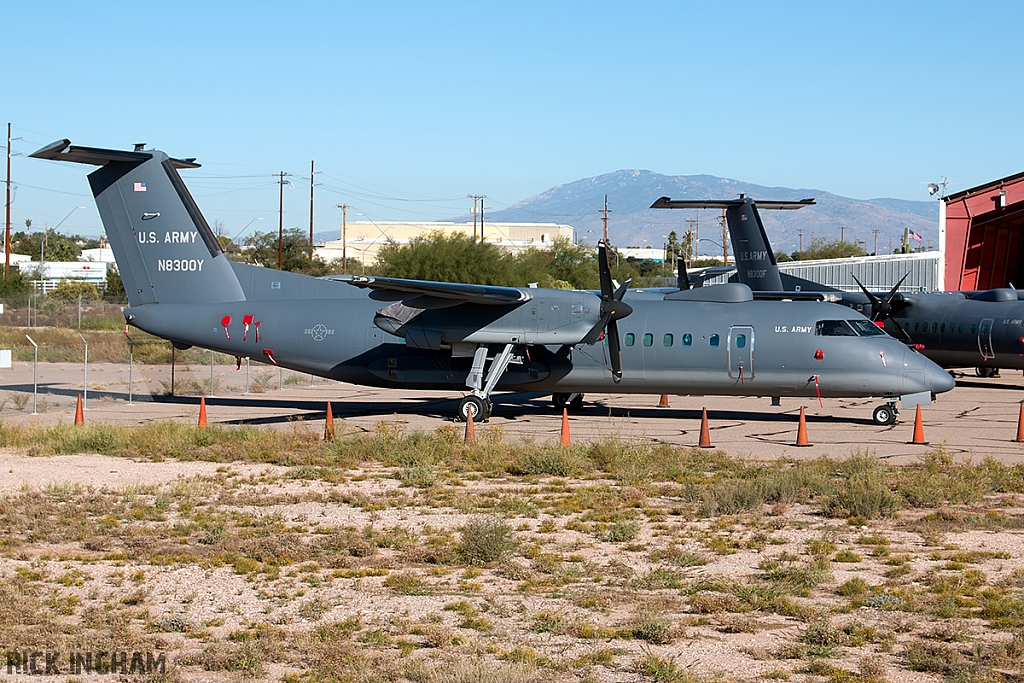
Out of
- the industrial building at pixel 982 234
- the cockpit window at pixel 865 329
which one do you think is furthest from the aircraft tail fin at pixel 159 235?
the industrial building at pixel 982 234

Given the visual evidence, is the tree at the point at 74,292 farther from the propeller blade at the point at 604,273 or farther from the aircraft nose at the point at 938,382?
the aircraft nose at the point at 938,382

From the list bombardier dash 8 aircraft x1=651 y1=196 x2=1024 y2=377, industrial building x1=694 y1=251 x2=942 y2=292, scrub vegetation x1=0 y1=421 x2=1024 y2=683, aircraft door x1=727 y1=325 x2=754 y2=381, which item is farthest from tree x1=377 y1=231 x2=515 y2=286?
scrub vegetation x1=0 y1=421 x2=1024 y2=683

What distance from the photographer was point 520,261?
225 feet

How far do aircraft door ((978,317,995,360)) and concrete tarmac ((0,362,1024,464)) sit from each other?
48.6 inches

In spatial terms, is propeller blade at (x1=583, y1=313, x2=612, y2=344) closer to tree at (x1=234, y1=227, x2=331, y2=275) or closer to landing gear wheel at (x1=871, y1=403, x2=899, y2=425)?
landing gear wheel at (x1=871, y1=403, x2=899, y2=425)

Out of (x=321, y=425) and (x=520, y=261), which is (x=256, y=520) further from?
(x=520, y=261)

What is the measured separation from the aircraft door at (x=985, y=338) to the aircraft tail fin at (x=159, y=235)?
76.6 ft

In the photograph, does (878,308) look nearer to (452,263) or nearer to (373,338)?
(373,338)

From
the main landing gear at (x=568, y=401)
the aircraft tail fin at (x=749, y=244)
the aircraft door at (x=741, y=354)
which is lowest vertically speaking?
the main landing gear at (x=568, y=401)

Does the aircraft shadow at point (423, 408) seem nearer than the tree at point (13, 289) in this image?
Yes

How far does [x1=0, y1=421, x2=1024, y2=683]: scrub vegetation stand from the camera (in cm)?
804

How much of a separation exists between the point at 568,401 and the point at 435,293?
6371 mm

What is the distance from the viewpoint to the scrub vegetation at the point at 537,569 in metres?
8.04

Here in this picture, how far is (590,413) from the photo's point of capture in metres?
27.0
